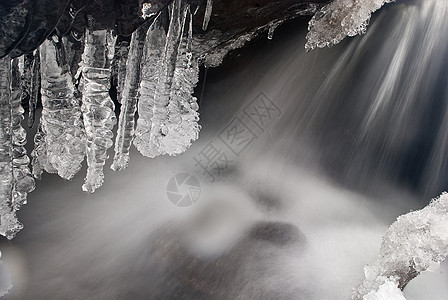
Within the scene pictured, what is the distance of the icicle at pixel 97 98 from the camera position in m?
2.01

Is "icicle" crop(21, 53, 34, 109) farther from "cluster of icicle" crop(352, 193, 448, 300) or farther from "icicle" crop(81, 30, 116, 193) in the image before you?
"cluster of icicle" crop(352, 193, 448, 300)

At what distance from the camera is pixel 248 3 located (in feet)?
9.48

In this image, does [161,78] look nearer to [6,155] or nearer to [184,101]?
[184,101]

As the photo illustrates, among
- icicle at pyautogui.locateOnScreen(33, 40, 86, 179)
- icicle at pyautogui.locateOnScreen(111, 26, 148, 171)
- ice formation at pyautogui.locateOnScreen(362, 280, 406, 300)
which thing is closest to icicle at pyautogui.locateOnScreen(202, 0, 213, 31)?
icicle at pyautogui.locateOnScreen(111, 26, 148, 171)

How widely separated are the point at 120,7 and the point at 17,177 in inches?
38.9

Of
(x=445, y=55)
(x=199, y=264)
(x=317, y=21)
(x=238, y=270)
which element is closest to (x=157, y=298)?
(x=199, y=264)

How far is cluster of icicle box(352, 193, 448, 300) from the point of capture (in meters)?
2.63

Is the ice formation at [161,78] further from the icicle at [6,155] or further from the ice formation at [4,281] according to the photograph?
the ice formation at [4,281]

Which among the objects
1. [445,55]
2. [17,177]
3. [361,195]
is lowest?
[361,195]

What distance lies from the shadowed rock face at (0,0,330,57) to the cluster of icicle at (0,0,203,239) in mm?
72

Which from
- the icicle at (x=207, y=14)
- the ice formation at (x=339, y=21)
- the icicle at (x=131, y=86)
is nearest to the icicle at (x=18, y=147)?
the icicle at (x=131, y=86)

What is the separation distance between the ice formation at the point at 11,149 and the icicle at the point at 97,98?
1.01ft

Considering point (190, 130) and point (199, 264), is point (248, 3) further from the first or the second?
point (199, 264)

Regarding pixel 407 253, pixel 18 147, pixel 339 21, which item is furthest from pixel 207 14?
pixel 407 253
